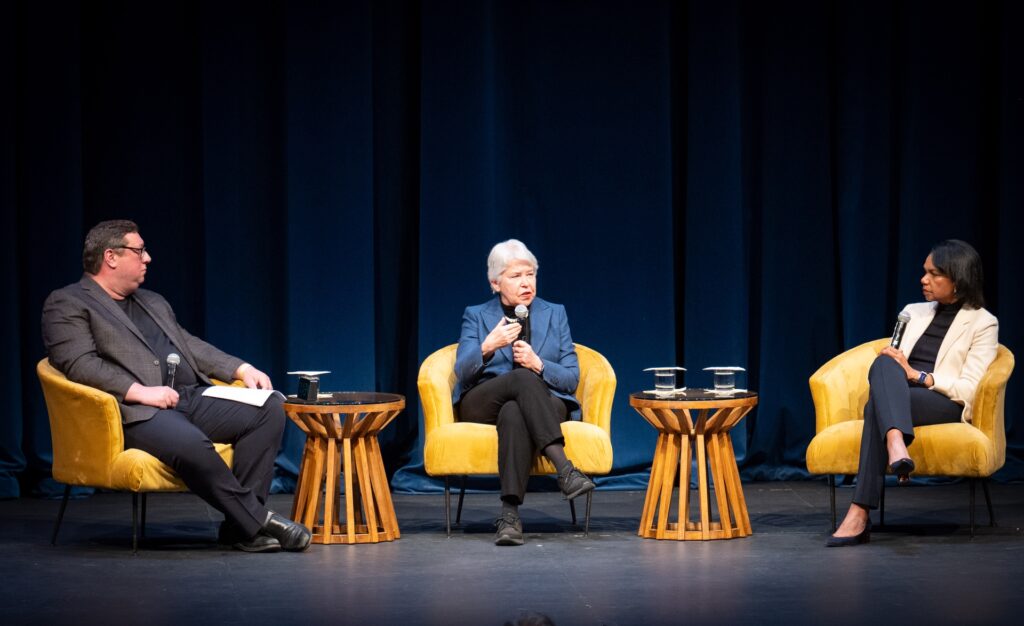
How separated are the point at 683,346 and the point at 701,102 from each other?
46.9 inches

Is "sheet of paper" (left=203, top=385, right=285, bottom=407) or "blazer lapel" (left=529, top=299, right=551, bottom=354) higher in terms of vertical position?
"blazer lapel" (left=529, top=299, right=551, bottom=354)

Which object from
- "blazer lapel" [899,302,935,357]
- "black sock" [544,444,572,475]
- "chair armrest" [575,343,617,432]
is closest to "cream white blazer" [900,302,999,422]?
"blazer lapel" [899,302,935,357]

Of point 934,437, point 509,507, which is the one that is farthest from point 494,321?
point 934,437

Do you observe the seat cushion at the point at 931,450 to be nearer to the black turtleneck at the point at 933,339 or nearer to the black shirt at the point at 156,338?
the black turtleneck at the point at 933,339

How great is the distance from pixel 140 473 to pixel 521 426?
4.60ft

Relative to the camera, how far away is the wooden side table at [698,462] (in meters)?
5.38

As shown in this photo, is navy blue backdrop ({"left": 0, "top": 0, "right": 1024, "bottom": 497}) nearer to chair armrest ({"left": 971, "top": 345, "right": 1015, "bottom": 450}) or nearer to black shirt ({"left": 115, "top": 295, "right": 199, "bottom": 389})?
black shirt ({"left": 115, "top": 295, "right": 199, "bottom": 389})

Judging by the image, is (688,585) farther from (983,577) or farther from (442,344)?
(442,344)

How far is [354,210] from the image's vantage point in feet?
22.1

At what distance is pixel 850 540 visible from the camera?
521 cm

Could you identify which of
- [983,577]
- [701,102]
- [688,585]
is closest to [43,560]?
[688,585]

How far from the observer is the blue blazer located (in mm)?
5641

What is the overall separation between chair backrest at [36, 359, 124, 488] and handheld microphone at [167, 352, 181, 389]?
28 cm

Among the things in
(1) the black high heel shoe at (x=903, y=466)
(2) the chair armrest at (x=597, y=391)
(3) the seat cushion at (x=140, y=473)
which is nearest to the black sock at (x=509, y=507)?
(2) the chair armrest at (x=597, y=391)
